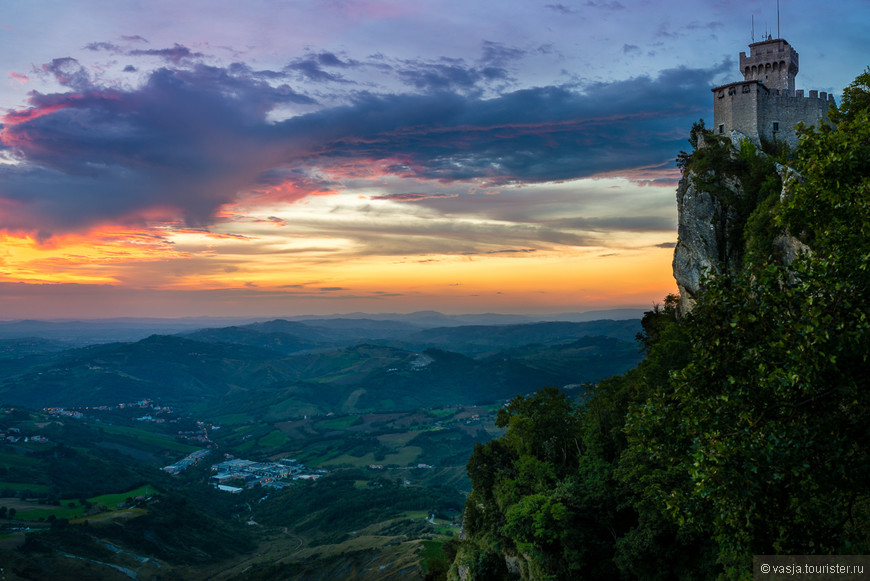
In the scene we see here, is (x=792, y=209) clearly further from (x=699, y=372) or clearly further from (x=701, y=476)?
(x=701, y=476)

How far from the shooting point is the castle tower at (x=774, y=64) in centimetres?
6050

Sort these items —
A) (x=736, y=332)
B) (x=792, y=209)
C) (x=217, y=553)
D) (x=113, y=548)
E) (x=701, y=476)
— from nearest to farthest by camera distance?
(x=701, y=476)
(x=736, y=332)
(x=792, y=209)
(x=113, y=548)
(x=217, y=553)

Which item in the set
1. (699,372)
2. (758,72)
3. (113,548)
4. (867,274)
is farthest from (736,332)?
(113,548)

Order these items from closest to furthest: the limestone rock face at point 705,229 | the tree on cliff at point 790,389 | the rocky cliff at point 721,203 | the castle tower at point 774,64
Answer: the tree on cliff at point 790,389 → the rocky cliff at point 721,203 → the limestone rock face at point 705,229 → the castle tower at point 774,64

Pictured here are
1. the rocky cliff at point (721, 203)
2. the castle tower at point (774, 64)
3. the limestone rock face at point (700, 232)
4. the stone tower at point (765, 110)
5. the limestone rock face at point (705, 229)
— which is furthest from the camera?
the castle tower at point (774, 64)

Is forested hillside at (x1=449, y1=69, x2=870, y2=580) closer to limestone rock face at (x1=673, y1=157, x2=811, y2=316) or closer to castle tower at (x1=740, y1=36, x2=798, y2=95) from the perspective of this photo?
limestone rock face at (x1=673, y1=157, x2=811, y2=316)

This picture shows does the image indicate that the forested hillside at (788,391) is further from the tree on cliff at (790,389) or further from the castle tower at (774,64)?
the castle tower at (774,64)

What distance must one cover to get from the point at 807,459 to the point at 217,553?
191779 mm

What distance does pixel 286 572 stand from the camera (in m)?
136

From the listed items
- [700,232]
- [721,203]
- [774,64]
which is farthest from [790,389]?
[774,64]

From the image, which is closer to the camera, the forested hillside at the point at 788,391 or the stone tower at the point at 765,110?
the forested hillside at the point at 788,391

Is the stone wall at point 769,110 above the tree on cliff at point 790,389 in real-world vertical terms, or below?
above

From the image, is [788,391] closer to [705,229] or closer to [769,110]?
[705,229]

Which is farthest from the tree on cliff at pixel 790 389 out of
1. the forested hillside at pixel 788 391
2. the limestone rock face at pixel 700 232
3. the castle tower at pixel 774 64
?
the castle tower at pixel 774 64
